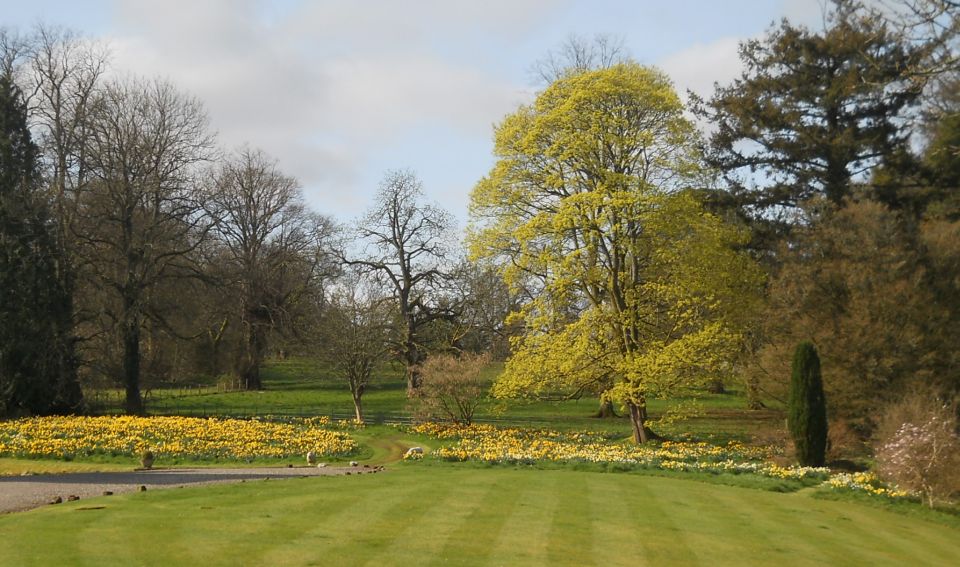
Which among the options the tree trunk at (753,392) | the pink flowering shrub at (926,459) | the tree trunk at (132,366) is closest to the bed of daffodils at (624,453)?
the pink flowering shrub at (926,459)

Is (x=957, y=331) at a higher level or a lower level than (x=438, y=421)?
higher

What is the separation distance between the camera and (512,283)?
1105 inches

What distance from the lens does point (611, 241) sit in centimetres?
2694

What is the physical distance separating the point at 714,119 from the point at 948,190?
31.9 feet

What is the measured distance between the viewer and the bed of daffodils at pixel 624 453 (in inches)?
749

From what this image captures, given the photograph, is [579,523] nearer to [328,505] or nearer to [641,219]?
[328,505]

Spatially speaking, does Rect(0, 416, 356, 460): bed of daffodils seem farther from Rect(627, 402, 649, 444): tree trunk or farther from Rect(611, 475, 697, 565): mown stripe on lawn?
Rect(611, 475, 697, 565): mown stripe on lawn

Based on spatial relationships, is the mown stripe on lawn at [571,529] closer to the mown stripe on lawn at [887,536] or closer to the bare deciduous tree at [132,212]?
the mown stripe on lawn at [887,536]

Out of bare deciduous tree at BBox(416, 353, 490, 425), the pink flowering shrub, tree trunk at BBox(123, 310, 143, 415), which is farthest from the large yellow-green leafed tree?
tree trunk at BBox(123, 310, 143, 415)

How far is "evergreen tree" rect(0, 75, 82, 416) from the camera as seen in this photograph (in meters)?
30.7

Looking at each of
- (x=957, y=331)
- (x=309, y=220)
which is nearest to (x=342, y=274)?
(x=309, y=220)

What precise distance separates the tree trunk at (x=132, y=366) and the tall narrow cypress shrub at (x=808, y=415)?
26.4 metres

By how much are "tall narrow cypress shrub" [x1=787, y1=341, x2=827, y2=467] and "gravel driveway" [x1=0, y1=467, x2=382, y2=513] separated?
10806 mm

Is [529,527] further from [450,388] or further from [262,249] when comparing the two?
[262,249]
